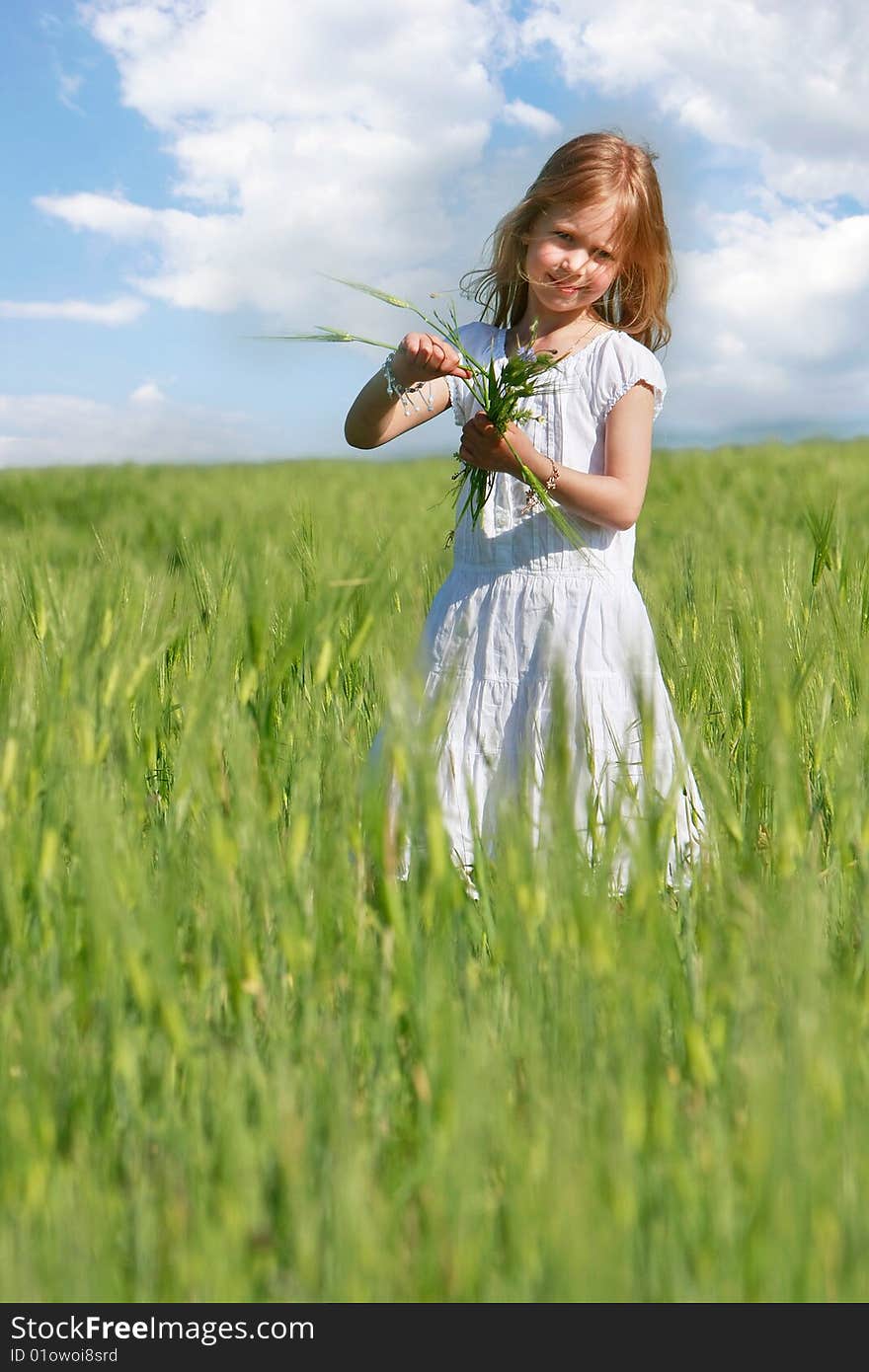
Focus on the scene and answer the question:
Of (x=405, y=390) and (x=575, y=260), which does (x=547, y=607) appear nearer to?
(x=405, y=390)

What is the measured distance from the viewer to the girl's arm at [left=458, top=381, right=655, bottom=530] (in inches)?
62.1

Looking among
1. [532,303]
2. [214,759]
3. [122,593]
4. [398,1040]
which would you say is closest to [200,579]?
[122,593]

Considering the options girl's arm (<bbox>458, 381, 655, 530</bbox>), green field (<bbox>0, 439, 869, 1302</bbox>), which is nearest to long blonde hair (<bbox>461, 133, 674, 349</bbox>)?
girl's arm (<bbox>458, 381, 655, 530</bbox>)

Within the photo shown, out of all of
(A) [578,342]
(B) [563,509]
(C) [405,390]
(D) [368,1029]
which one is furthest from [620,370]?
(D) [368,1029]

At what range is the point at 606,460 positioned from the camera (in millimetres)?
1788

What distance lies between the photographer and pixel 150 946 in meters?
0.85

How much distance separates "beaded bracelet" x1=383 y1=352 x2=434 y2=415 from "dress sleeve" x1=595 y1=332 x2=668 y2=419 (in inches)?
10.3

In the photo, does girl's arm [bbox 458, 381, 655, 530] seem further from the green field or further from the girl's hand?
the green field

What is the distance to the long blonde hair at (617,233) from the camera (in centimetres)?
183

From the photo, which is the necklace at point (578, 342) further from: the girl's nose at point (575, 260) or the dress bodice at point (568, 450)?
the girl's nose at point (575, 260)

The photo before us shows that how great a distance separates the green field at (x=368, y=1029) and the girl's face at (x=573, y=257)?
0.64m

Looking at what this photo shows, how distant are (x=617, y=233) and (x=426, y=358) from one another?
1.48 ft

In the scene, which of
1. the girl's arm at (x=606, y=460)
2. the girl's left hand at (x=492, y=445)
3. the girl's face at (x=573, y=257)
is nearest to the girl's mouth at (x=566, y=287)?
the girl's face at (x=573, y=257)
